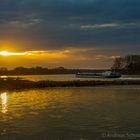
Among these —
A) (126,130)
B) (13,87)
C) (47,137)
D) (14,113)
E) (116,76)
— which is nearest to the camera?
(47,137)

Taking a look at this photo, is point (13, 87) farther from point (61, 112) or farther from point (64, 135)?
point (64, 135)

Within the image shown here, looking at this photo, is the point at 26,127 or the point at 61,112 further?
the point at 61,112

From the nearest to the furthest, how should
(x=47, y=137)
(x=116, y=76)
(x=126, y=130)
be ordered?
(x=47, y=137) < (x=126, y=130) < (x=116, y=76)

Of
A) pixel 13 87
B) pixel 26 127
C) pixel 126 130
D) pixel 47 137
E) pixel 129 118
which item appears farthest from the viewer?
pixel 13 87

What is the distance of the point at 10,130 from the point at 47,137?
3157 mm

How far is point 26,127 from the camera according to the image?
2609cm

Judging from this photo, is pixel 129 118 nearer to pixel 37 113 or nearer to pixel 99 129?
pixel 99 129

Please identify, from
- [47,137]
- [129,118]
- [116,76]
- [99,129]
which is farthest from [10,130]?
[116,76]

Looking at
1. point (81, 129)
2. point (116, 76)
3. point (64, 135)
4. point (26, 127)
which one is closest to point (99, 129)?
point (81, 129)

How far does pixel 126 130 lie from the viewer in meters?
24.5

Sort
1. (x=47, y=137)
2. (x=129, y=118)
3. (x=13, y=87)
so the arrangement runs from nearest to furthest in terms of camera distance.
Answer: (x=47, y=137) < (x=129, y=118) < (x=13, y=87)

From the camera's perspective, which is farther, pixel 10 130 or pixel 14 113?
pixel 14 113

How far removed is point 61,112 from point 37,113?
6.53 feet

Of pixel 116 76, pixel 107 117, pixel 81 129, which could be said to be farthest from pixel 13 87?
pixel 116 76
